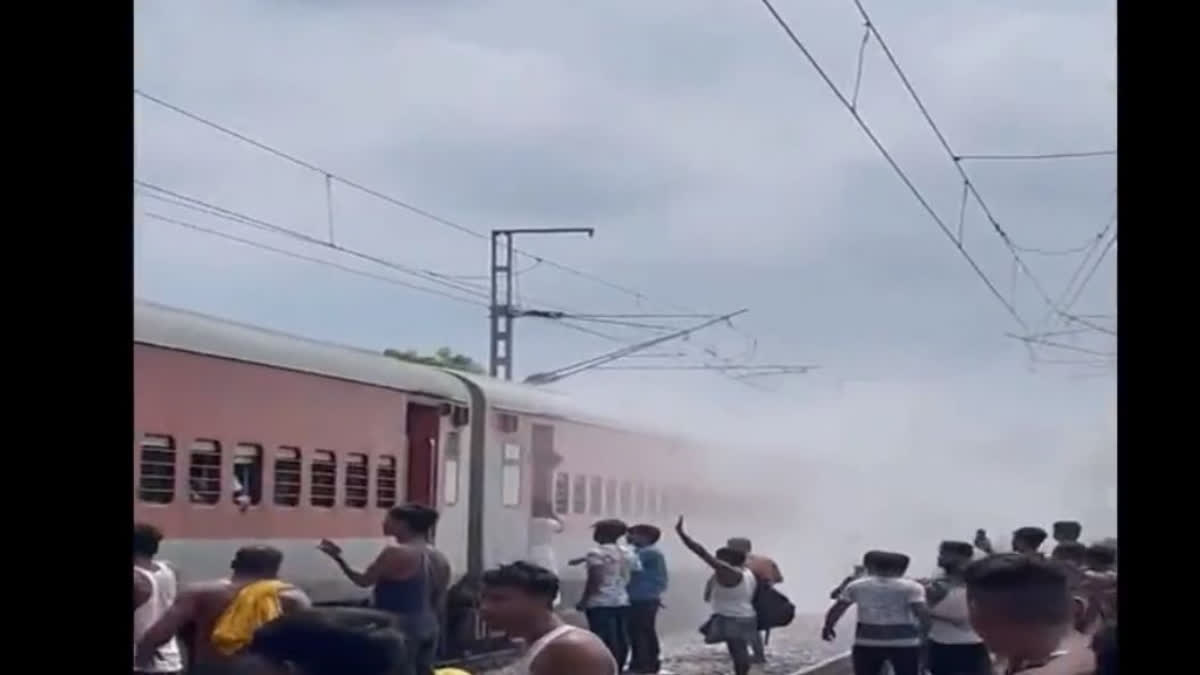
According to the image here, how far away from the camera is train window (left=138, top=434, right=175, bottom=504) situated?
19.7ft

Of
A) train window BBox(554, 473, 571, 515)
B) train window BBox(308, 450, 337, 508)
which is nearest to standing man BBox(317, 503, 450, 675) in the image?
train window BBox(308, 450, 337, 508)

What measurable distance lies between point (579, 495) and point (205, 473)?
357 centimetres

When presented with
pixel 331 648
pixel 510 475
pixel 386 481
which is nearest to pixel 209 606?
pixel 331 648

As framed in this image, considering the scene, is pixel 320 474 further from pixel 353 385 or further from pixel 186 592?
pixel 186 592

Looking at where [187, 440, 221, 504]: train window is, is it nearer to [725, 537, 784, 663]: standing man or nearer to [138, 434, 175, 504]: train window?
[138, 434, 175, 504]: train window

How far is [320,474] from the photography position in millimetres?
7316

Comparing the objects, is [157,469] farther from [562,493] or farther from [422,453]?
[562,493]

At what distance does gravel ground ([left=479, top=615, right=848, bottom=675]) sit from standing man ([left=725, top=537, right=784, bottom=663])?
0.39 feet

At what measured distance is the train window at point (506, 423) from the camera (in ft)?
30.3

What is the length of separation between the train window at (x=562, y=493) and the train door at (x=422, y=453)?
1165 millimetres

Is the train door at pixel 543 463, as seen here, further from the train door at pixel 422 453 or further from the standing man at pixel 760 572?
the standing man at pixel 760 572

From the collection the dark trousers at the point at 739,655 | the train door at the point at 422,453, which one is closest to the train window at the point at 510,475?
the train door at the point at 422,453
